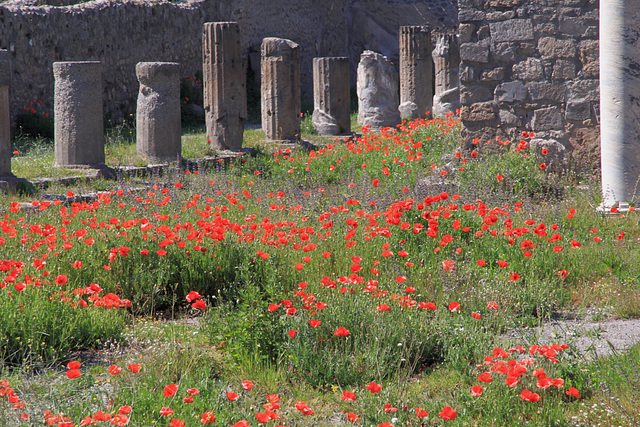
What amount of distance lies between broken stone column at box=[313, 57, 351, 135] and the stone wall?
522 centimetres

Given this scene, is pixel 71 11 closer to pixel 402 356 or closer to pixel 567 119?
pixel 567 119

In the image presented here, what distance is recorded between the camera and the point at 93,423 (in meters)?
2.46

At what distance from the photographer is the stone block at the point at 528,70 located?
7.89m

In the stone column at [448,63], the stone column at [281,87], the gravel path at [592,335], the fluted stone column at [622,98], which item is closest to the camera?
the gravel path at [592,335]

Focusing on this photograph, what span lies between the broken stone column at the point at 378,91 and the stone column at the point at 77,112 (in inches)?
328

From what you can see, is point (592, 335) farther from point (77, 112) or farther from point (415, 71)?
point (415, 71)

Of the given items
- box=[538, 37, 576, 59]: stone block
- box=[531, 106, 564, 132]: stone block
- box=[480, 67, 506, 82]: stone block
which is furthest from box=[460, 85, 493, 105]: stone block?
box=[538, 37, 576, 59]: stone block

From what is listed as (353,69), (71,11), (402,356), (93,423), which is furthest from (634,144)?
(353,69)

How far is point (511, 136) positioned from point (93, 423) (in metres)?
6.66

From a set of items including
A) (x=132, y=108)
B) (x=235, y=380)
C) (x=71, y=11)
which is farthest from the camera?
(x=132, y=108)

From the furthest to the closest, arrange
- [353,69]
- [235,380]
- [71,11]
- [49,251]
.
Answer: [353,69] → [71,11] → [49,251] → [235,380]

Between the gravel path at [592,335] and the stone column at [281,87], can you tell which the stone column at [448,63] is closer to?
the stone column at [281,87]

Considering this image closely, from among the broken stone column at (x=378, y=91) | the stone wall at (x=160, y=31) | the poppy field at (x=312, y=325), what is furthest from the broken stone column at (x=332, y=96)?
the poppy field at (x=312, y=325)

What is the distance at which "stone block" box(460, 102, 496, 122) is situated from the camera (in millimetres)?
8203
